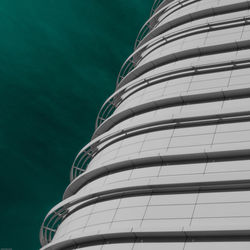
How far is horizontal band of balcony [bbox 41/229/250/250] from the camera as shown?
17.0 metres

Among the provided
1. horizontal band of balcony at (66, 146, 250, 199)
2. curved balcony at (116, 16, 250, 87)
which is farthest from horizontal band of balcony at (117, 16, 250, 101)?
horizontal band of balcony at (66, 146, 250, 199)

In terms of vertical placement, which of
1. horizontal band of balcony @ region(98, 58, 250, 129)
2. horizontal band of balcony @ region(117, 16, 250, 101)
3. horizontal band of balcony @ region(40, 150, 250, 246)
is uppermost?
horizontal band of balcony @ region(117, 16, 250, 101)

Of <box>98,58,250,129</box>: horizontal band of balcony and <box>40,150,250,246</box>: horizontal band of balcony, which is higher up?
<box>98,58,250,129</box>: horizontal band of balcony

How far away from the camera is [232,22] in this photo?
30.8 metres

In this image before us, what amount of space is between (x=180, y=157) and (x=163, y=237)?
478 cm

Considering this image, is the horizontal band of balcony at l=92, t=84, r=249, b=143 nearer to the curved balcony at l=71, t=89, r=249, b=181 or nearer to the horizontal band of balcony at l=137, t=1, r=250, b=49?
the curved balcony at l=71, t=89, r=249, b=181

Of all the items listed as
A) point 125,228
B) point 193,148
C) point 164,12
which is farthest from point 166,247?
point 164,12

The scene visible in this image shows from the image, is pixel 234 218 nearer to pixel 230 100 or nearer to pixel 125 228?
pixel 125 228

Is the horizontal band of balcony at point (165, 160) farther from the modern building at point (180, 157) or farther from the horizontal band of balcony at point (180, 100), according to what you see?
the horizontal band of balcony at point (180, 100)

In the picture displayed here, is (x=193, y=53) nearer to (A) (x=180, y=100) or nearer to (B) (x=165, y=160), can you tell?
(A) (x=180, y=100)

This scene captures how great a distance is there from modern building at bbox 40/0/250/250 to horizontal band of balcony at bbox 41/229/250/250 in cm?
4

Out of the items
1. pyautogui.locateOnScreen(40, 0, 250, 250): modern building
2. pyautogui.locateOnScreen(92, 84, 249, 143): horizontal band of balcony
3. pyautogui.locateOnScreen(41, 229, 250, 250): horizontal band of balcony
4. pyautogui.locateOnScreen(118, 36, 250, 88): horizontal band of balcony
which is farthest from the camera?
pyautogui.locateOnScreen(118, 36, 250, 88): horizontal band of balcony

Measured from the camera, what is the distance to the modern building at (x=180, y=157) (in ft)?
61.3

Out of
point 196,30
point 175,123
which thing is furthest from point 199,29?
point 175,123
